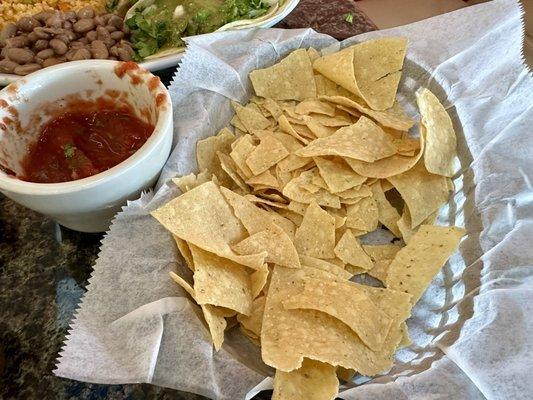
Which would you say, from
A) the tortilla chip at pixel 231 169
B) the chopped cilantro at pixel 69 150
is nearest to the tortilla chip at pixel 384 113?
the tortilla chip at pixel 231 169

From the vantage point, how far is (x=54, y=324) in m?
1.03

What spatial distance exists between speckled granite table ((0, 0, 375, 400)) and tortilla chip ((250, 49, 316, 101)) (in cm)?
Answer: 62

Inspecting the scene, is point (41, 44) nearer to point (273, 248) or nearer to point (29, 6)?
point (29, 6)

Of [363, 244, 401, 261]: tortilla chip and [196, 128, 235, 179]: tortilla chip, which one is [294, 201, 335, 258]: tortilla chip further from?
[196, 128, 235, 179]: tortilla chip

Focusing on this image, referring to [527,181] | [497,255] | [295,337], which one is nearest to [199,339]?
[295,337]

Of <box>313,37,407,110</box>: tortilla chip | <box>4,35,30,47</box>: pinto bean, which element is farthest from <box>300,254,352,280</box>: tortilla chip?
<box>4,35,30,47</box>: pinto bean

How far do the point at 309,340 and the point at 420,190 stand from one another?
0.50 m

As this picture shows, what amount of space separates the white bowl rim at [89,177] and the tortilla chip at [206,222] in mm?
114

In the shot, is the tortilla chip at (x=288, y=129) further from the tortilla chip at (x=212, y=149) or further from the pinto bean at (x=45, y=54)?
the pinto bean at (x=45, y=54)

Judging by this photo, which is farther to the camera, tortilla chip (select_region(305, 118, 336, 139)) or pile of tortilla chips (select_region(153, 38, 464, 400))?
tortilla chip (select_region(305, 118, 336, 139))

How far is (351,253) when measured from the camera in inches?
42.6

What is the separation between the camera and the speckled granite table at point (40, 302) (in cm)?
94

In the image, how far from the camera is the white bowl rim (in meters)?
0.92

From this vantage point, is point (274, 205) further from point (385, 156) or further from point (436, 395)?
point (436, 395)
